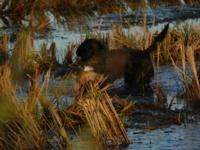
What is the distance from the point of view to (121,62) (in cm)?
909

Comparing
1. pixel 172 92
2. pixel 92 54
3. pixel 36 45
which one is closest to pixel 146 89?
pixel 172 92

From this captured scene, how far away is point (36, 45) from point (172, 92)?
4262mm

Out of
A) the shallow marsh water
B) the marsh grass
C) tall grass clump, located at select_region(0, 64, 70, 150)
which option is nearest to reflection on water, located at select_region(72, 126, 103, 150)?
the shallow marsh water

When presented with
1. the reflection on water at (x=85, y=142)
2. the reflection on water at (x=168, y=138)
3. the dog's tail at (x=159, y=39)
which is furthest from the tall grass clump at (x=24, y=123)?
the dog's tail at (x=159, y=39)

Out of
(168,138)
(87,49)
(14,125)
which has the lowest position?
(168,138)

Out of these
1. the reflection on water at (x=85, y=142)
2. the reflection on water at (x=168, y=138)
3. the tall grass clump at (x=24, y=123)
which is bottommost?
the reflection on water at (x=168, y=138)

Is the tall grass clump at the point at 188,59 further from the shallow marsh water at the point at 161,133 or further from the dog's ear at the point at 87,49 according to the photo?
the dog's ear at the point at 87,49

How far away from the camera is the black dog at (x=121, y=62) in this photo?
8445 millimetres

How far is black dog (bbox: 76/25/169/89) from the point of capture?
845 cm

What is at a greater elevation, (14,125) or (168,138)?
(14,125)

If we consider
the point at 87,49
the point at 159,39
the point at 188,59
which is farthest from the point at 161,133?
the point at 159,39

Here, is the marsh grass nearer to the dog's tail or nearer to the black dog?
the dog's tail

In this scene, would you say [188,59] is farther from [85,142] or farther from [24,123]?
[24,123]

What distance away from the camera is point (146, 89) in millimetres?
9188
